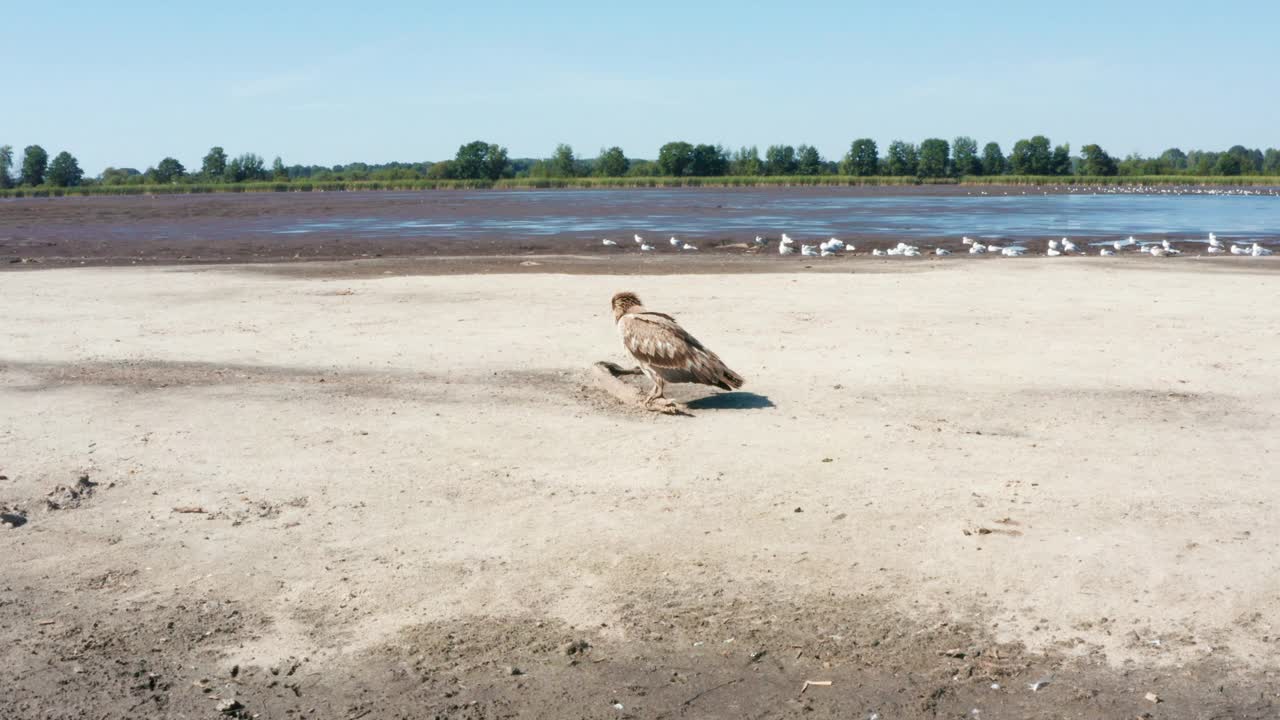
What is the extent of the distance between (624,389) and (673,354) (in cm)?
68

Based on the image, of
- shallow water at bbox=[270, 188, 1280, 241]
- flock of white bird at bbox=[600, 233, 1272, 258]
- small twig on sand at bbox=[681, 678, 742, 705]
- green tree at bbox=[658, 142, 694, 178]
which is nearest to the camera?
small twig on sand at bbox=[681, 678, 742, 705]

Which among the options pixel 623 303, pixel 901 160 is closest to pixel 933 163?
pixel 901 160

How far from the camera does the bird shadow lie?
1017 cm

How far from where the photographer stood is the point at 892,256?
28047 millimetres

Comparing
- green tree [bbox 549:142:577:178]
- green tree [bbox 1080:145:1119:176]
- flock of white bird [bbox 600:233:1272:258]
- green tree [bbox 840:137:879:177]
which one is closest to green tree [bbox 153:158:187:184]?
green tree [bbox 549:142:577:178]

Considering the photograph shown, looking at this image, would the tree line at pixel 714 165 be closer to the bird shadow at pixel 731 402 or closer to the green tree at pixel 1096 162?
the green tree at pixel 1096 162

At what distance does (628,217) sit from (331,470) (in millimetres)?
44312

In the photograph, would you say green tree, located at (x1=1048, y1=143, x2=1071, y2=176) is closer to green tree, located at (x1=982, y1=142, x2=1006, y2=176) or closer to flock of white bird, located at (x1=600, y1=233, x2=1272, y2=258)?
green tree, located at (x1=982, y1=142, x2=1006, y2=176)

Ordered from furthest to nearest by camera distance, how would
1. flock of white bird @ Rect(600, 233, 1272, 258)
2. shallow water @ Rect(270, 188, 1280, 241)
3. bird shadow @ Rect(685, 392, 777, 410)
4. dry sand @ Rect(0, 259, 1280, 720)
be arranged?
shallow water @ Rect(270, 188, 1280, 241) < flock of white bird @ Rect(600, 233, 1272, 258) < bird shadow @ Rect(685, 392, 777, 410) < dry sand @ Rect(0, 259, 1280, 720)

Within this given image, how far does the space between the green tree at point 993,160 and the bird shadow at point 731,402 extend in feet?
545

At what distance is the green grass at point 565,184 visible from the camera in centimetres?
12656

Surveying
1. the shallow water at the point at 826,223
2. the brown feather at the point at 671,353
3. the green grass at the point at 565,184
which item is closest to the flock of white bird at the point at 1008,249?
the shallow water at the point at 826,223

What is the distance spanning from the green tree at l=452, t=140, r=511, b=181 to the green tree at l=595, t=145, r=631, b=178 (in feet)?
43.6

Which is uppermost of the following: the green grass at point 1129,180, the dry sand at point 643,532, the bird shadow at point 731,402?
the green grass at point 1129,180
